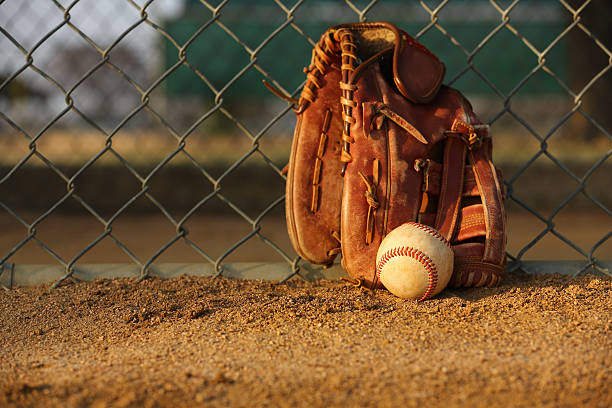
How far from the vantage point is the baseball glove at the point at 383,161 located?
4.72ft

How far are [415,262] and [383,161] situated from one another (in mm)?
280

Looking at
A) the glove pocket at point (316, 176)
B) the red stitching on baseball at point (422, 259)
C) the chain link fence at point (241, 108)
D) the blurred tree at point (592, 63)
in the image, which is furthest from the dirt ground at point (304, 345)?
the blurred tree at point (592, 63)

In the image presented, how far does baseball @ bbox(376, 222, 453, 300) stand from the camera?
4.40 feet

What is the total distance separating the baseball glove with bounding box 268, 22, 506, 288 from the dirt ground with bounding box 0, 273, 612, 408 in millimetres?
123

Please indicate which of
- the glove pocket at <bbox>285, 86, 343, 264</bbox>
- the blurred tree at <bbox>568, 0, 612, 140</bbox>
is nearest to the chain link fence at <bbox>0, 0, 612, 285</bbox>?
the blurred tree at <bbox>568, 0, 612, 140</bbox>

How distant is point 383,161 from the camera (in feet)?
4.74

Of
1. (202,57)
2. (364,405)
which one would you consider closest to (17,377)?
(364,405)

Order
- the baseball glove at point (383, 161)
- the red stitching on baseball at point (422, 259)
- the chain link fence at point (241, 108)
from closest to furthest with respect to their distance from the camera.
A: the red stitching on baseball at point (422, 259) → the baseball glove at point (383, 161) → the chain link fence at point (241, 108)

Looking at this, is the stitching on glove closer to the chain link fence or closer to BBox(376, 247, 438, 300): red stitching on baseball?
BBox(376, 247, 438, 300): red stitching on baseball

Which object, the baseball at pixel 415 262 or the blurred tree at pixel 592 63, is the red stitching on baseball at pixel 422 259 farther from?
the blurred tree at pixel 592 63

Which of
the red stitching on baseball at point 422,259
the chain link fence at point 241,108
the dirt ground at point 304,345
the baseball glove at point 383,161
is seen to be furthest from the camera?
the chain link fence at point 241,108

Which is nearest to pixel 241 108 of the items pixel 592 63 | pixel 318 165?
pixel 592 63

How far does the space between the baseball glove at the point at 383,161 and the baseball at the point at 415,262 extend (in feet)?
0.19

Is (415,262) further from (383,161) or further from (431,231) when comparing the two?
(383,161)
